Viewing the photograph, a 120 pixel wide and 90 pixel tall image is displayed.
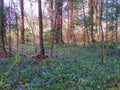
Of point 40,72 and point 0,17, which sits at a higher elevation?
point 0,17

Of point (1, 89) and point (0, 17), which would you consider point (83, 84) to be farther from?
point (0, 17)

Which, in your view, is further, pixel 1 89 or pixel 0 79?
pixel 0 79

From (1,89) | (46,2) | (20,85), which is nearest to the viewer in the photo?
(1,89)

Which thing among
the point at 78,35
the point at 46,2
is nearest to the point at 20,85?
the point at 46,2

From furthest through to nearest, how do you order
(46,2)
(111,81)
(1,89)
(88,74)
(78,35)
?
1. (78,35)
2. (46,2)
3. (88,74)
4. (111,81)
5. (1,89)

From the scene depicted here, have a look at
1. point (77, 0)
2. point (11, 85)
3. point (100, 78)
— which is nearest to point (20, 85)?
point (11, 85)

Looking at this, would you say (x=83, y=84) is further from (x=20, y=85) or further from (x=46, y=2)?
(x=46, y=2)

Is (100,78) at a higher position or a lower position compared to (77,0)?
lower

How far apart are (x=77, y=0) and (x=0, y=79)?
17.7 metres

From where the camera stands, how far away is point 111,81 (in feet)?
23.2

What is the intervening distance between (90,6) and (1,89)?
23.6 m

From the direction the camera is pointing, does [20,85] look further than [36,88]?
Yes

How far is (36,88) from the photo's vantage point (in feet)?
20.2

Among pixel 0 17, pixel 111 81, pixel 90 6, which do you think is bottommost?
pixel 111 81
